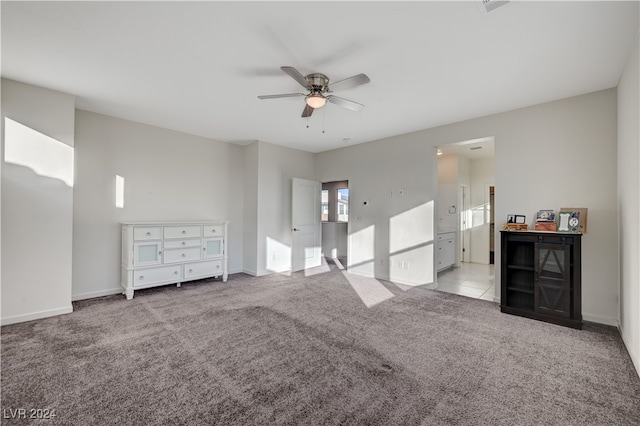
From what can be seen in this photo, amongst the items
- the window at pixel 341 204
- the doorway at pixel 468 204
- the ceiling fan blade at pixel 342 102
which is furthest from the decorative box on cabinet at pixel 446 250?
the ceiling fan blade at pixel 342 102

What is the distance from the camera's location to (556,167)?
3.51 meters

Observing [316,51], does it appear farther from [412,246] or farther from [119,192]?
[119,192]

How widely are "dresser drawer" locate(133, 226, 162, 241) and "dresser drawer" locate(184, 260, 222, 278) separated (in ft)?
2.29

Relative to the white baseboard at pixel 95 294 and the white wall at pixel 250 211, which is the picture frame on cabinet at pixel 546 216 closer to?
the white wall at pixel 250 211

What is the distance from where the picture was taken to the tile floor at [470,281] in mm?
4455

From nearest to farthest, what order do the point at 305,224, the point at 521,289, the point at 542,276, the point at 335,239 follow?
the point at 542,276, the point at 521,289, the point at 305,224, the point at 335,239

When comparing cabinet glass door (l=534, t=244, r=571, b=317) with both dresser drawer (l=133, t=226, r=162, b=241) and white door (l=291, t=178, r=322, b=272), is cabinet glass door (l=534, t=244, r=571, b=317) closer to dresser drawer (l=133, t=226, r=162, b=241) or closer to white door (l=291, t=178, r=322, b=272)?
white door (l=291, t=178, r=322, b=272)

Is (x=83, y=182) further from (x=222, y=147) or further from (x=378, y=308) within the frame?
(x=378, y=308)

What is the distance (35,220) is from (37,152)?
0.79m

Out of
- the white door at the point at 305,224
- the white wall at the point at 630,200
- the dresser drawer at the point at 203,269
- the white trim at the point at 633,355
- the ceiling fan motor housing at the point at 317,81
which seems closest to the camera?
the white trim at the point at 633,355

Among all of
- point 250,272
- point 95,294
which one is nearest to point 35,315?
point 95,294

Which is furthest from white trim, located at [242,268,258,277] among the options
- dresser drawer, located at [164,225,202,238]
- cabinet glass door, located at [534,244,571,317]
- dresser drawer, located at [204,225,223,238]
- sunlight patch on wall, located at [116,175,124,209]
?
cabinet glass door, located at [534,244,571,317]

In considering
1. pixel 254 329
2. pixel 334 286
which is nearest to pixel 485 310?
pixel 334 286

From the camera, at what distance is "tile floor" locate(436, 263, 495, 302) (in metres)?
4.46
